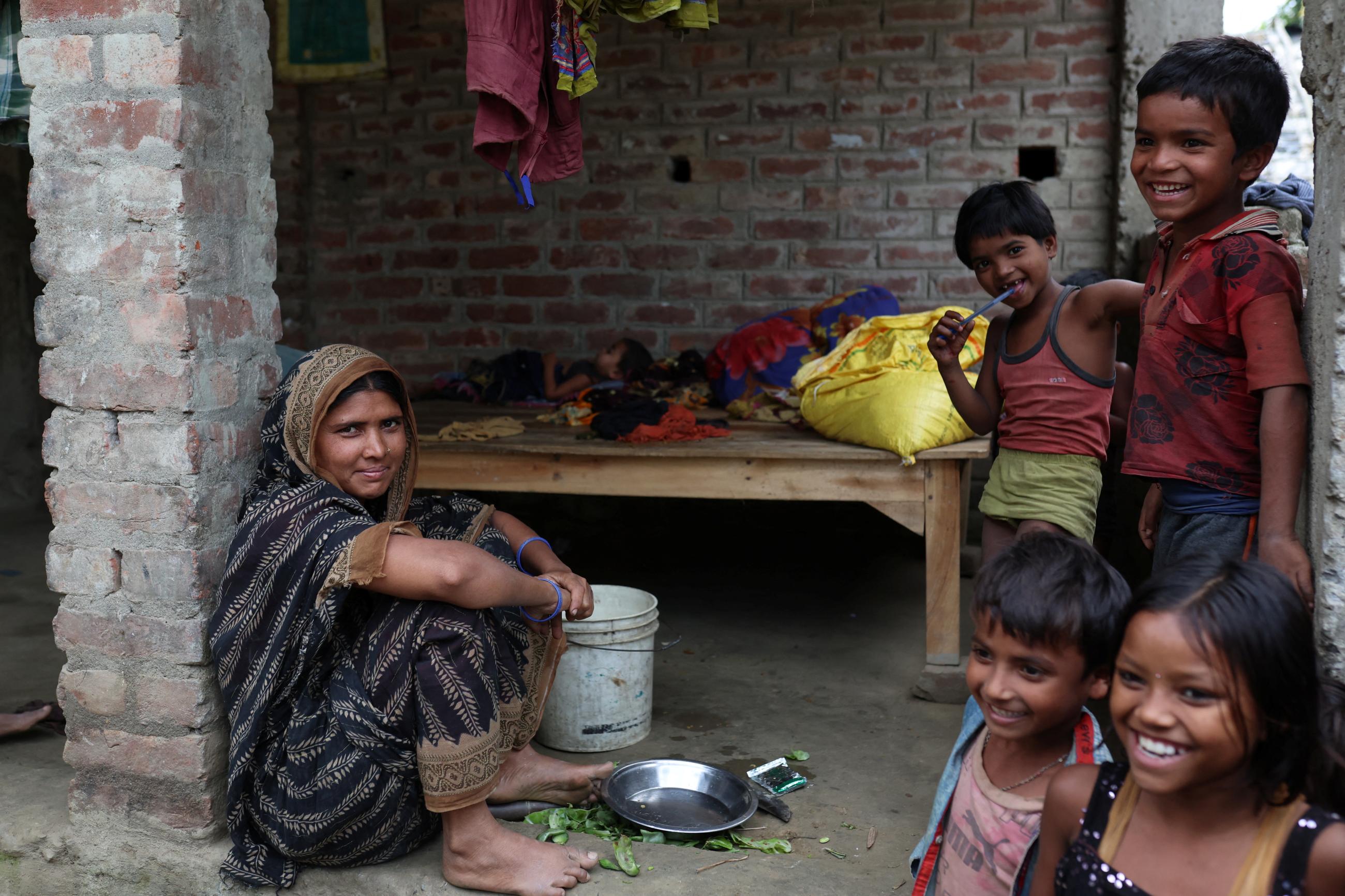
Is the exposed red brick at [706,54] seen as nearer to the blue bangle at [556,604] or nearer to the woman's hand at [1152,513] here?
the blue bangle at [556,604]

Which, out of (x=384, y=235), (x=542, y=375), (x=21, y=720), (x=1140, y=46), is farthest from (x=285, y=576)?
(x=1140, y=46)

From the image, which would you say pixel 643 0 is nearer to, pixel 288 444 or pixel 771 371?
pixel 288 444

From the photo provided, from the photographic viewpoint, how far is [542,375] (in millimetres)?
5203

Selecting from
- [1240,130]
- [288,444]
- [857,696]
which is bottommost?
[857,696]

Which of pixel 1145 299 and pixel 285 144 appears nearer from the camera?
pixel 1145 299

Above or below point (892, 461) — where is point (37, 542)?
below

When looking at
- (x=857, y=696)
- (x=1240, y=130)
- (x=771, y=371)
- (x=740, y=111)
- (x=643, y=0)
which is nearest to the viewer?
(x=1240, y=130)

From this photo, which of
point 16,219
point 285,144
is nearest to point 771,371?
point 285,144

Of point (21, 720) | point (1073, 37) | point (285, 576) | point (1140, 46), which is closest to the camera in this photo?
point (285, 576)

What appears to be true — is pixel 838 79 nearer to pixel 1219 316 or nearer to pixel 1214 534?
pixel 1219 316

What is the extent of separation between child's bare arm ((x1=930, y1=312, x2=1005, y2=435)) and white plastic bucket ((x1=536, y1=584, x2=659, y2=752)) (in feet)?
3.35

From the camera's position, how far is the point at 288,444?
2.24 meters

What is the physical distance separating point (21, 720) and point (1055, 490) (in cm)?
278

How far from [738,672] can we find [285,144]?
3912 mm
